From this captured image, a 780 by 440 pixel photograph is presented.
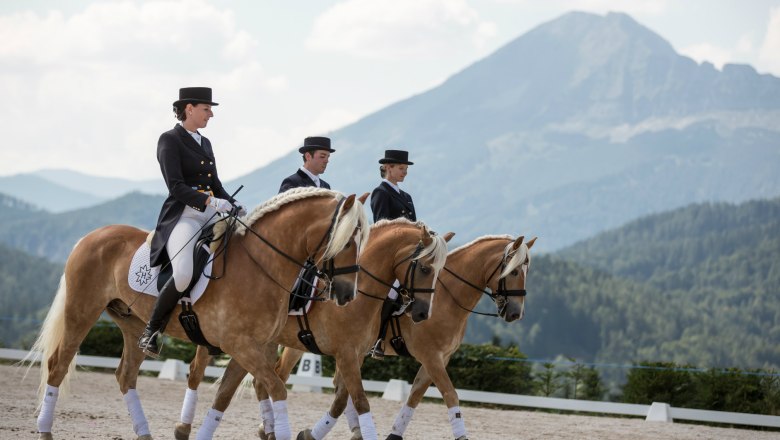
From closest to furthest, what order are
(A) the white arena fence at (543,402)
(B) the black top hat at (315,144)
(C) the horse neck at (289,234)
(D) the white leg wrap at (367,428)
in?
1. (C) the horse neck at (289,234)
2. (D) the white leg wrap at (367,428)
3. (B) the black top hat at (315,144)
4. (A) the white arena fence at (543,402)

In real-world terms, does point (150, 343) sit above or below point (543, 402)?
below

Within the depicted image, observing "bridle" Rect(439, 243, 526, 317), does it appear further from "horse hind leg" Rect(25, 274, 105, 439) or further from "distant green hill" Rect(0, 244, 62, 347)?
"distant green hill" Rect(0, 244, 62, 347)

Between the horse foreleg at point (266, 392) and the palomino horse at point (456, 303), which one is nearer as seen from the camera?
the horse foreleg at point (266, 392)

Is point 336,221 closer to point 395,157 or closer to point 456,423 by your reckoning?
point 456,423

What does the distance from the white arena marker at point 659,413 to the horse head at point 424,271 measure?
9.39m

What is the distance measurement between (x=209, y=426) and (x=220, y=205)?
6.31 ft

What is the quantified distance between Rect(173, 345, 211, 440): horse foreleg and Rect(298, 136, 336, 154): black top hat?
2.38 metres

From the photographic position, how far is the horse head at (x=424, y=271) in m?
9.07

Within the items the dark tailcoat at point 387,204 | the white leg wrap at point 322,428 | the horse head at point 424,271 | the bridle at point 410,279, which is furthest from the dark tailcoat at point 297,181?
the white leg wrap at point 322,428

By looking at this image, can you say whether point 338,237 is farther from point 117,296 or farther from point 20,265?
point 20,265

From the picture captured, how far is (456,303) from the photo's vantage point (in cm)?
1034

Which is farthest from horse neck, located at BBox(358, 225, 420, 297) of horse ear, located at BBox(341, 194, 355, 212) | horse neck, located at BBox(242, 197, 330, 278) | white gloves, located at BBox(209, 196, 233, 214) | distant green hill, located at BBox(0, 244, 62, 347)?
distant green hill, located at BBox(0, 244, 62, 347)

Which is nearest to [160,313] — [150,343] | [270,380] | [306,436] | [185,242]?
[150,343]

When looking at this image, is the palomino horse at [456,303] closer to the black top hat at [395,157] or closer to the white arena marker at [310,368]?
the black top hat at [395,157]
